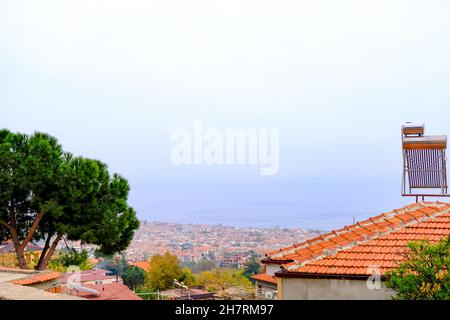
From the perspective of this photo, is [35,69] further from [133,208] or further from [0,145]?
[133,208]

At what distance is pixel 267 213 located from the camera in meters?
8.20

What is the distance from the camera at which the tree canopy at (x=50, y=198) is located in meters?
11.2

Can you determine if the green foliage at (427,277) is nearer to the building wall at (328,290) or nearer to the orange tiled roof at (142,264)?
the building wall at (328,290)

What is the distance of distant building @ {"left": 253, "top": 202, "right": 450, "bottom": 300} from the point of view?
4887 millimetres

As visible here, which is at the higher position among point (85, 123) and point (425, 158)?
point (85, 123)

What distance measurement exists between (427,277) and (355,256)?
Result: 143cm

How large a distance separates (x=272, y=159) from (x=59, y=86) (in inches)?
208

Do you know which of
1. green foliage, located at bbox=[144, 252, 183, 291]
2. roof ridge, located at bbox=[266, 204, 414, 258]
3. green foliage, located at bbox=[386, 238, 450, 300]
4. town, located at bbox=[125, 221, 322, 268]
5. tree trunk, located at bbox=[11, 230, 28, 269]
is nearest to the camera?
green foliage, located at bbox=[386, 238, 450, 300]

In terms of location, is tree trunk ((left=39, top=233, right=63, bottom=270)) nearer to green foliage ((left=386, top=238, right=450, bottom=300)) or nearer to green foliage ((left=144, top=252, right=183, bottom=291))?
green foliage ((left=144, top=252, right=183, bottom=291))

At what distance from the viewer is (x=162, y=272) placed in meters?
12.5

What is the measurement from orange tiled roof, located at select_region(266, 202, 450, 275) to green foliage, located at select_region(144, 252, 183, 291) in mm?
6724

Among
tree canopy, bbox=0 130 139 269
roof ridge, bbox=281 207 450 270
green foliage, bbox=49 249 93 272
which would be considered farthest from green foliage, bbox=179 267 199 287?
roof ridge, bbox=281 207 450 270
